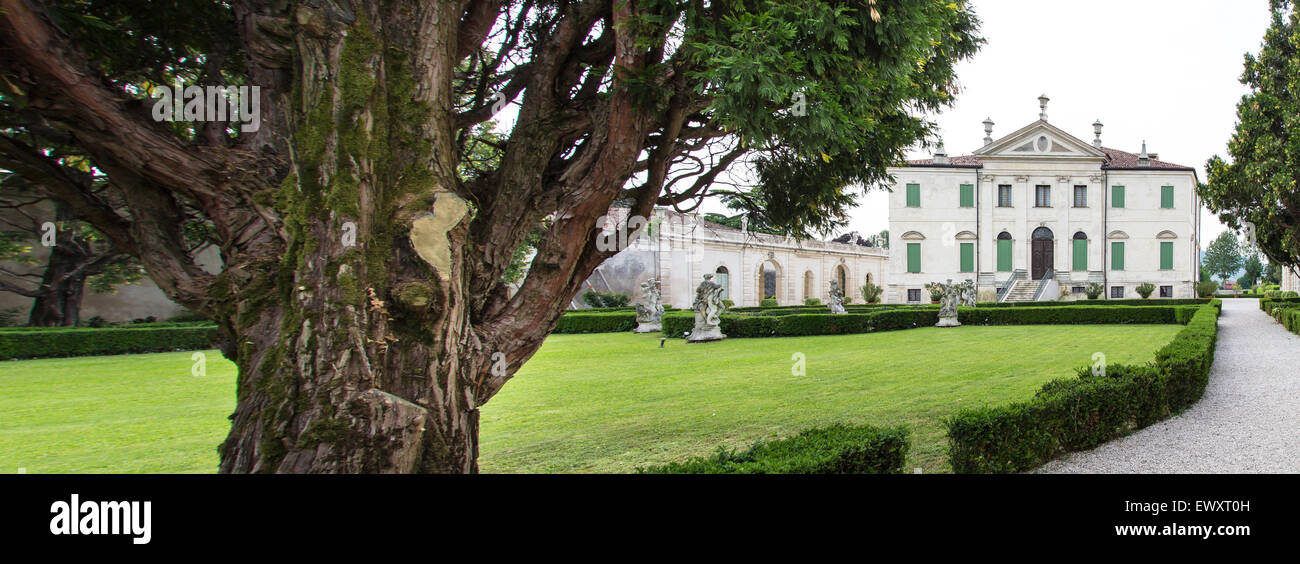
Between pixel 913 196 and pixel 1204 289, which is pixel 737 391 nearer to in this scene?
pixel 913 196

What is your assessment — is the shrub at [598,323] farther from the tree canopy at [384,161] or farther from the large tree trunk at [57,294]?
the tree canopy at [384,161]

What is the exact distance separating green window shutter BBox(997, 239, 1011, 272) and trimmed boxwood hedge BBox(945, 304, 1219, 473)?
31158 mm

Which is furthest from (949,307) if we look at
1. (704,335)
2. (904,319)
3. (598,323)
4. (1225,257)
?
(1225,257)

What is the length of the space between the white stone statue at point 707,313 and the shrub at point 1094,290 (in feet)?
90.8

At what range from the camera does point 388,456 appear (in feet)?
10.1

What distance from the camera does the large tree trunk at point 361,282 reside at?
3037 millimetres

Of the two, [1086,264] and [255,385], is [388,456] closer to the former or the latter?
→ [255,385]

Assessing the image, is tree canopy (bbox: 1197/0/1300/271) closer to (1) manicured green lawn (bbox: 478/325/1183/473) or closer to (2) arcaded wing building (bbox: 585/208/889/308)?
(1) manicured green lawn (bbox: 478/325/1183/473)

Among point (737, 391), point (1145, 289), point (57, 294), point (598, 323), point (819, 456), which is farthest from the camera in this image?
point (1145, 289)

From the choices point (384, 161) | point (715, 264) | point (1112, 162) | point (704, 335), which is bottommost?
point (704, 335)

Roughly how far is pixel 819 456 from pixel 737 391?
19.1 feet

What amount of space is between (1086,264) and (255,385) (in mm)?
43178

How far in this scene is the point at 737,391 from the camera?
30.0ft
